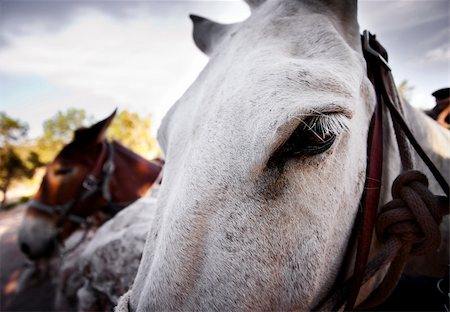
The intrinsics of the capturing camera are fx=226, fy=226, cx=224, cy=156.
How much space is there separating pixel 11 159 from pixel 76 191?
1646cm

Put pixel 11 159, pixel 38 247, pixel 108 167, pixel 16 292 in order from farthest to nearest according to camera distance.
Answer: pixel 11 159 → pixel 16 292 → pixel 108 167 → pixel 38 247

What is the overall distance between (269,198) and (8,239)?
974 centimetres

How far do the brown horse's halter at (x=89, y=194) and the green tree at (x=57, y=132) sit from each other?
2012cm

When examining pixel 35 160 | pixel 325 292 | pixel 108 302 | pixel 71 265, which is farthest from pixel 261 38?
pixel 35 160

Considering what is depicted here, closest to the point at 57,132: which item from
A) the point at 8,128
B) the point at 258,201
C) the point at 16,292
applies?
the point at 8,128

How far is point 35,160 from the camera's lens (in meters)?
17.4

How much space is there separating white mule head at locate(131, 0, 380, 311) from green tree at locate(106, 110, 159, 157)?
2085cm

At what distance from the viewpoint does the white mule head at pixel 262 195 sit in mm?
679

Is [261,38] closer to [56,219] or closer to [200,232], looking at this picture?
[200,232]

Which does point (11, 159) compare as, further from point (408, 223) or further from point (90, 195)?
point (408, 223)

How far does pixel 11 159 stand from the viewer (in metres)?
15.1

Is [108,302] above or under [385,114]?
under

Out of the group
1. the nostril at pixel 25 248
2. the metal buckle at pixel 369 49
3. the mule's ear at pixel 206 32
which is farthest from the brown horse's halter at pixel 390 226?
the nostril at pixel 25 248

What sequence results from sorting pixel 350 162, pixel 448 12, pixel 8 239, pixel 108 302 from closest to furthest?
pixel 350 162
pixel 448 12
pixel 108 302
pixel 8 239
